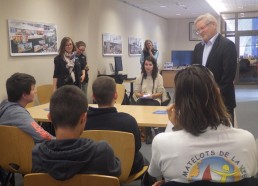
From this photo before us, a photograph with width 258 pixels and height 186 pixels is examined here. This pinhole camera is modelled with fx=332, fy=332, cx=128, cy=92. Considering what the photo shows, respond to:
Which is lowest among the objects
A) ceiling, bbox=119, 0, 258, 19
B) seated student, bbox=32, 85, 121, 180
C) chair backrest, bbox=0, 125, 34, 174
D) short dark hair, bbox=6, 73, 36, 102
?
chair backrest, bbox=0, 125, 34, 174

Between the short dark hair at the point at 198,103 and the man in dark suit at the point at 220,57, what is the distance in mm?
1871

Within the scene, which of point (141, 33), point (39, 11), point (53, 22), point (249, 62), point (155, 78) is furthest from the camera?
A: point (249, 62)

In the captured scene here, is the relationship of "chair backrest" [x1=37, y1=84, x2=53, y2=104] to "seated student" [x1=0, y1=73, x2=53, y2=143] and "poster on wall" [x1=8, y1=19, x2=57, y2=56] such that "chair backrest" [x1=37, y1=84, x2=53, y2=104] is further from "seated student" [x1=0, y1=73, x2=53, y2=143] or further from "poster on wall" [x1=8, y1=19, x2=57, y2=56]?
"seated student" [x1=0, y1=73, x2=53, y2=143]

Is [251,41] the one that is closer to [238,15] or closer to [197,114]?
[238,15]

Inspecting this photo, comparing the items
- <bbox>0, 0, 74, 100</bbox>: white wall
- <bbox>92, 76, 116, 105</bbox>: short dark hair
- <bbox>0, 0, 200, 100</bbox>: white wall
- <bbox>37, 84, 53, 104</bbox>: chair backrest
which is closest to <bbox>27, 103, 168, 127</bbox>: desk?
<bbox>92, 76, 116, 105</bbox>: short dark hair

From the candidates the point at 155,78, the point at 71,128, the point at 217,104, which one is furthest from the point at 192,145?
the point at 155,78

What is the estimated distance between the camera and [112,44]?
865 cm

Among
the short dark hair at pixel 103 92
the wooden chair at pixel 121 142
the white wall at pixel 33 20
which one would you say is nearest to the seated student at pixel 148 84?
the white wall at pixel 33 20

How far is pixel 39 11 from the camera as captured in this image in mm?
5812

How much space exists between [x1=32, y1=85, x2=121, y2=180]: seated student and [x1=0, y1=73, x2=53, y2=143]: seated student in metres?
0.84

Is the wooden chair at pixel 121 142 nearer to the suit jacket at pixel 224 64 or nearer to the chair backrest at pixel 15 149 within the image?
the chair backrest at pixel 15 149

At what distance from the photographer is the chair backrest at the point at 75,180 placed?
4.35 ft

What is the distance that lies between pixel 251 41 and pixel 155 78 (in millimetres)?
10178

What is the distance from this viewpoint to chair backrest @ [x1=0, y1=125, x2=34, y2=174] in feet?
7.44
